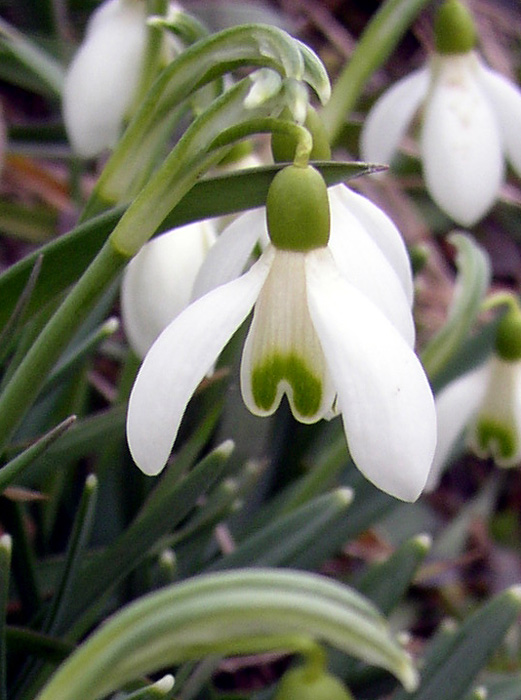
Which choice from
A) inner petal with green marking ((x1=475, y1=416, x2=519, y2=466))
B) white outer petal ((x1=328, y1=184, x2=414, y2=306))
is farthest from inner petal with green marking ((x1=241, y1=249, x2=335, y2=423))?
inner petal with green marking ((x1=475, y1=416, x2=519, y2=466))

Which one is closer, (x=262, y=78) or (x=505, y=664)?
(x=262, y=78)

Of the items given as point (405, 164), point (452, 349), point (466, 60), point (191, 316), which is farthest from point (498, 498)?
point (191, 316)

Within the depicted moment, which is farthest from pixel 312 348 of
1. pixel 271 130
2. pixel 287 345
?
pixel 271 130

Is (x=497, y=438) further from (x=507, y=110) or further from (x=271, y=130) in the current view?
(x=271, y=130)

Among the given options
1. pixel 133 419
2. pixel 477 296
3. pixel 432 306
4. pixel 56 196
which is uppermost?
pixel 56 196

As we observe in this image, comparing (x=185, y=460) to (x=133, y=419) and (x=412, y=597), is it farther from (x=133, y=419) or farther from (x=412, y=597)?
(x=412, y=597)

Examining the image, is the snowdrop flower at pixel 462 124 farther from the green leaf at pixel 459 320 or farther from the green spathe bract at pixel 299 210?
the green spathe bract at pixel 299 210
